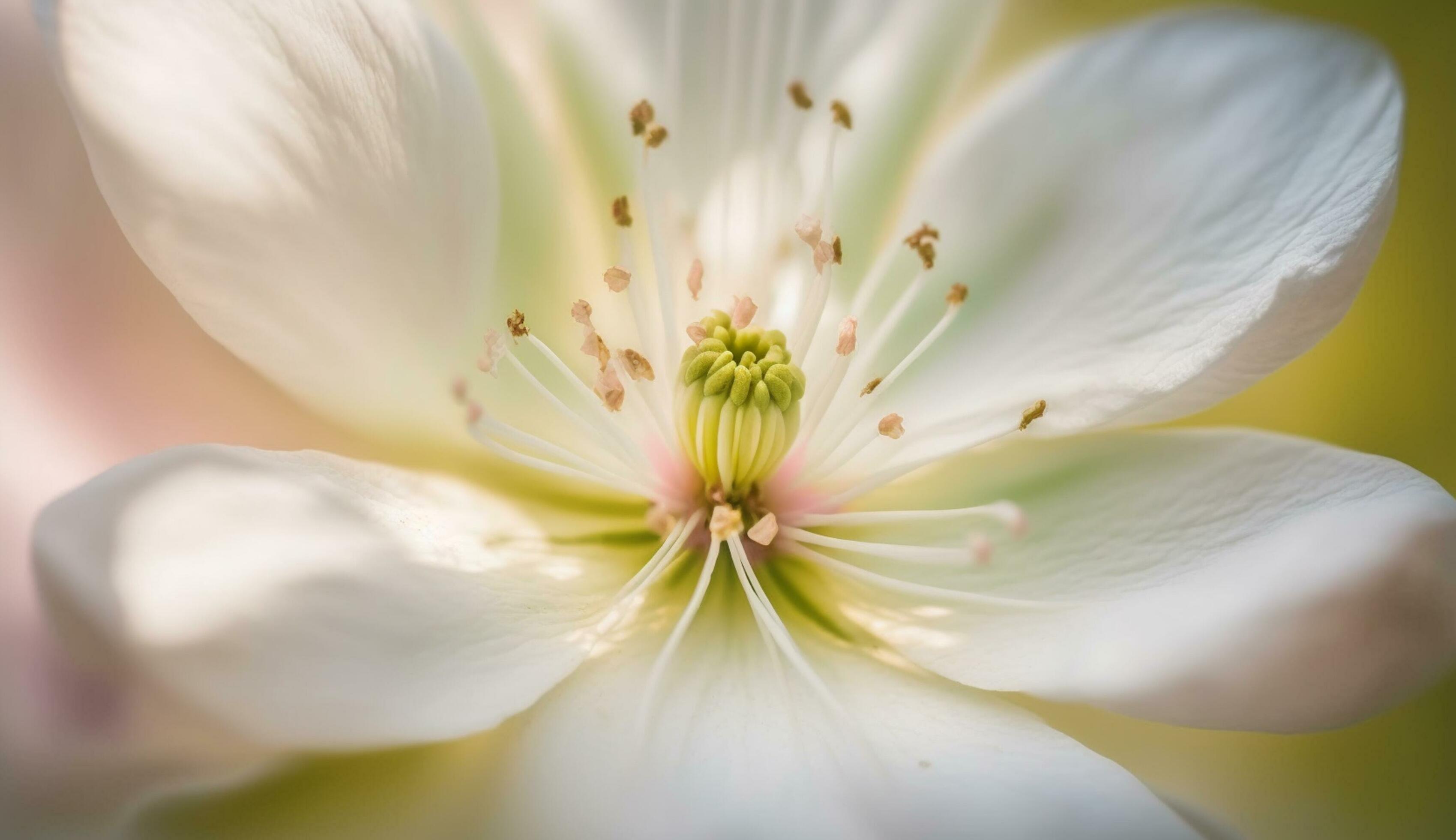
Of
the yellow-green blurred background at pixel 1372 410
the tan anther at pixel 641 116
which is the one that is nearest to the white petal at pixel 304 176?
the tan anther at pixel 641 116

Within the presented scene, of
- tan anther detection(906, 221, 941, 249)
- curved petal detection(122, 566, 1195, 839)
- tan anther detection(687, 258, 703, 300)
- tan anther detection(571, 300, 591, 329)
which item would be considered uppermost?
tan anther detection(906, 221, 941, 249)

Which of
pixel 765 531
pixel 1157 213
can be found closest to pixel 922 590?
Answer: pixel 765 531

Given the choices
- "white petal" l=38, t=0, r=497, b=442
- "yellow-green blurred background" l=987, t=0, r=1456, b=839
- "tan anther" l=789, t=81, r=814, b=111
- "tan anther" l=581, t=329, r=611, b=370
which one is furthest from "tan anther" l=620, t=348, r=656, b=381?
"yellow-green blurred background" l=987, t=0, r=1456, b=839

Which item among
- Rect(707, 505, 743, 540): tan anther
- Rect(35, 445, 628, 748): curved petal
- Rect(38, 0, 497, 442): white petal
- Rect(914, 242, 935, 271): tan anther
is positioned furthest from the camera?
Rect(914, 242, 935, 271): tan anther

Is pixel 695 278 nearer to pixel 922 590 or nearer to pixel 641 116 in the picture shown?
pixel 641 116

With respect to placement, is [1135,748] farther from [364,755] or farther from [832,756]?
[364,755]

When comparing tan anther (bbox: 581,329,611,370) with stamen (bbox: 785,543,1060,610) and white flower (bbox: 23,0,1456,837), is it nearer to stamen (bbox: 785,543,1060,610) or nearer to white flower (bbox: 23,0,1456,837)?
white flower (bbox: 23,0,1456,837)
